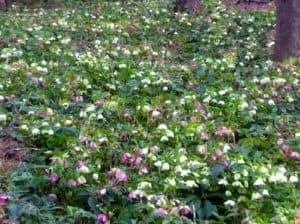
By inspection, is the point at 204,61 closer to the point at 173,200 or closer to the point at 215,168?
the point at 215,168

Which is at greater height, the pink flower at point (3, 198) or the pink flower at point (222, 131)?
the pink flower at point (3, 198)

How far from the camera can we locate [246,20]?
31.2ft

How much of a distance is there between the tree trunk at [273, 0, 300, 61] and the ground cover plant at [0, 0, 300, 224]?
234mm

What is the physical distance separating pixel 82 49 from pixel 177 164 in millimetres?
4135

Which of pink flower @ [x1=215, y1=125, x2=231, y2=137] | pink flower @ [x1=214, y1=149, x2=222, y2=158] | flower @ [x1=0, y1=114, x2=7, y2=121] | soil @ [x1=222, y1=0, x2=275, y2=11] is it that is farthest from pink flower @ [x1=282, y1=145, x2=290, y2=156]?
soil @ [x1=222, y1=0, x2=275, y2=11]

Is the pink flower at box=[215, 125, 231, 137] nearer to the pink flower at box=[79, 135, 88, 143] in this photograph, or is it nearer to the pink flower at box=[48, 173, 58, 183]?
the pink flower at box=[79, 135, 88, 143]

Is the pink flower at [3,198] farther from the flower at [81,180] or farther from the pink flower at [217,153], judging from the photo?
the pink flower at [217,153]

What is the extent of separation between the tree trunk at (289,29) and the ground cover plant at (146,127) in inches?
9.2

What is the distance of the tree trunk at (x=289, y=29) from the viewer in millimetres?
6926

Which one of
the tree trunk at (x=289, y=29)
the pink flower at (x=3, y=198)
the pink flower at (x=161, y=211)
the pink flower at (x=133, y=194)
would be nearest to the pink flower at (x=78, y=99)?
the pink flower at (x=133, y=194)

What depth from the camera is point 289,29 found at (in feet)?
22.8

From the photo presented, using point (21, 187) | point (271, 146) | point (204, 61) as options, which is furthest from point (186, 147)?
point (204, 61)

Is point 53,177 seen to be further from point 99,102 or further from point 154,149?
point 99,102

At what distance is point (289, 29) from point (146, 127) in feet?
11.0
